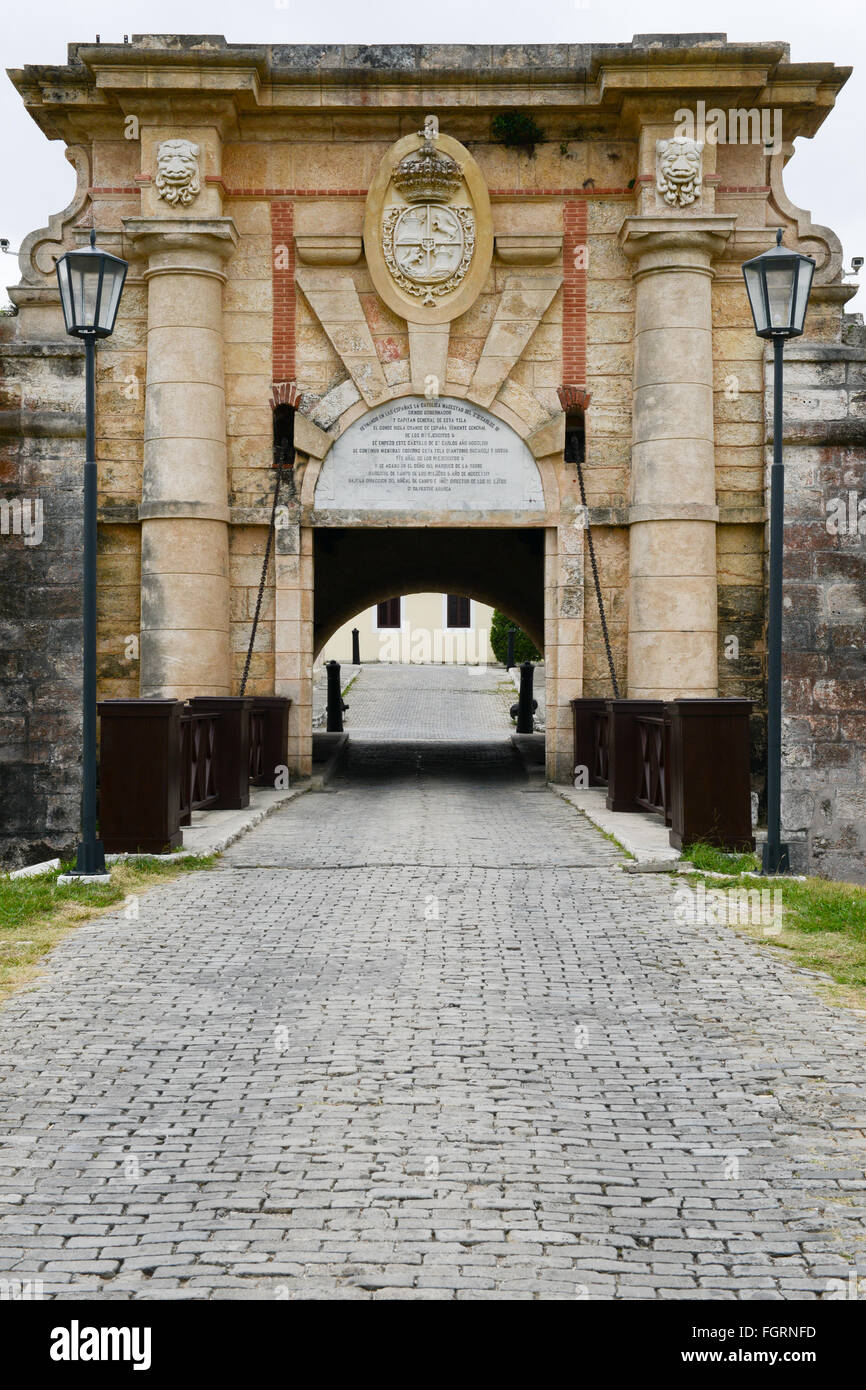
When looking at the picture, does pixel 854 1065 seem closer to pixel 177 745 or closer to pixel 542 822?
pixel 177 745

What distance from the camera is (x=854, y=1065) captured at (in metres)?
5.00

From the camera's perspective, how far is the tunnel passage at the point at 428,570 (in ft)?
69.9

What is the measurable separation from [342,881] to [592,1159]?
486 centimetres

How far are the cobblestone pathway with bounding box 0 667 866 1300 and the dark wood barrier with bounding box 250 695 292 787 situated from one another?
699 centimetres

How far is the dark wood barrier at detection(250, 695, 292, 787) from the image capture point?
15086 millimetres

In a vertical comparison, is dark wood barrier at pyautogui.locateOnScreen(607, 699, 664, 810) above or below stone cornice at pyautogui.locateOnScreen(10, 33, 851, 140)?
below

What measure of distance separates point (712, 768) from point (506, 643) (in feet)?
104

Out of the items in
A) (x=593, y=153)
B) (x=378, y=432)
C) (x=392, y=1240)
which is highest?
(x=593, y=153)

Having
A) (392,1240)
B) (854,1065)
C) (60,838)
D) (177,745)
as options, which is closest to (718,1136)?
(854,1065)

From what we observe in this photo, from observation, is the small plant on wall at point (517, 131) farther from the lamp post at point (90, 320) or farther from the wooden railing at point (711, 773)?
the wooden railing at point (711, 773)

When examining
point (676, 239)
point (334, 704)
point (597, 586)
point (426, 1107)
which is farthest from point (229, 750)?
point (334, 704)

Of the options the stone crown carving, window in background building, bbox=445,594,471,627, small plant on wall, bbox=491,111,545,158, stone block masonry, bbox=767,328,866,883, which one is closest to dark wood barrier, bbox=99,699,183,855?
stone block masonry, bbox=767,328,866,883

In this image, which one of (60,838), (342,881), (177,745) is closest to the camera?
(342,881)

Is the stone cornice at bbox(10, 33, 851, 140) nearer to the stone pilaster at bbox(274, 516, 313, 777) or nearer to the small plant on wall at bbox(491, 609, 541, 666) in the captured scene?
the stone pilaster at bbox(274, 516, 313, 777)
